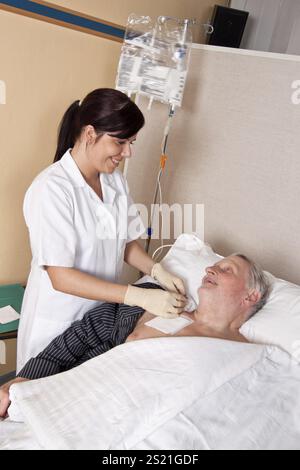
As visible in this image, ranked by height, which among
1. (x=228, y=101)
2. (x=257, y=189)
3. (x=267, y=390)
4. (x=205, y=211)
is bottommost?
(x=267, y=390)

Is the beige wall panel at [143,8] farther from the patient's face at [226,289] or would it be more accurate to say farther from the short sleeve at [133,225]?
the patient's face at [226,289]

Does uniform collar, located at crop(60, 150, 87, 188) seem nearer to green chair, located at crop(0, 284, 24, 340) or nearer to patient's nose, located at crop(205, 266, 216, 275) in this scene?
patient's nose, located at crop(205, 266, 216, 275)

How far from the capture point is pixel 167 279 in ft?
5.85

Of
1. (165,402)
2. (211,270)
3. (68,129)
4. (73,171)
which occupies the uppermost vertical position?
(68,129)

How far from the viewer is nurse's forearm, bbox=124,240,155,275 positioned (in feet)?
6.28

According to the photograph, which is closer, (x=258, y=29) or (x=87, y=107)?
(x=87, y=107)

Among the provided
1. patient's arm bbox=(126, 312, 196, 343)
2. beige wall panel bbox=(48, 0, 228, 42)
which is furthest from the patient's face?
beige wall panel bbox=(48, 0, 228, 42)

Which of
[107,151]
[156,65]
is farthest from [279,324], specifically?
[156,65]

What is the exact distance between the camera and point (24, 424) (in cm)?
130

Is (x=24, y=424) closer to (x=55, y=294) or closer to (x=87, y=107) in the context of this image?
(x=55, y=294)

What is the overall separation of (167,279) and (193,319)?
18 cm

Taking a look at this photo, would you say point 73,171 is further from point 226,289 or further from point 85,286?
point 226,289
